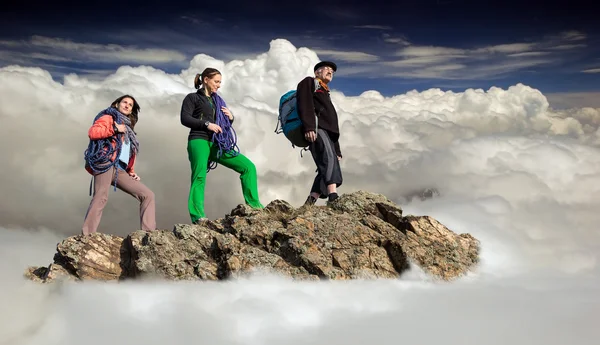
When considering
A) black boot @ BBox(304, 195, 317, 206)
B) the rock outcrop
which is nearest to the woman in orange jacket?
the rock outcrop

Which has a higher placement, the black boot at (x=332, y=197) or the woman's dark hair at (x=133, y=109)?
the woman's dark hair at (x=133, y=109)

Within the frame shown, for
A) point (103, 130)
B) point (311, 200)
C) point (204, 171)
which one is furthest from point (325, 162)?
point (103, 130)

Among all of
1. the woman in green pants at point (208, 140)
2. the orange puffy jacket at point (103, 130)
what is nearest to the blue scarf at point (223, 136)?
the woman in green pants at point (208, 140)

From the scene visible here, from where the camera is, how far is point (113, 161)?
34.1ft

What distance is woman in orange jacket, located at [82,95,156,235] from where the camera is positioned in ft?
33.5

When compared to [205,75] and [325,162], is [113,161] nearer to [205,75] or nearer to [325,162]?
[205,75]

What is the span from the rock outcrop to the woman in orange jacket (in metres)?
0.62

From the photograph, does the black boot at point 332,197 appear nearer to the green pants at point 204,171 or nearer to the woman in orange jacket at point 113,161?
the green pants at point 204,171

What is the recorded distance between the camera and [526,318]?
6859 millimetres

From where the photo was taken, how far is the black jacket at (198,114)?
11219mm

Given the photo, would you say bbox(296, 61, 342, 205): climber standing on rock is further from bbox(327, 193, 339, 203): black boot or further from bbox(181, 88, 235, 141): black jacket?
bbox(181, 88, 235, 141): black jacket

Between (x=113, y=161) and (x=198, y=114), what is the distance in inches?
85.1

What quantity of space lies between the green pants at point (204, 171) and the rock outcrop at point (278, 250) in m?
1.18

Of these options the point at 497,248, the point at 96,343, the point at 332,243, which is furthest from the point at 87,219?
the point at 497,248
